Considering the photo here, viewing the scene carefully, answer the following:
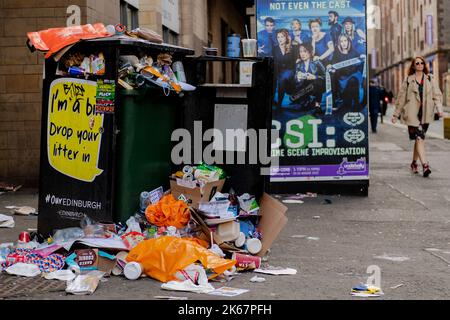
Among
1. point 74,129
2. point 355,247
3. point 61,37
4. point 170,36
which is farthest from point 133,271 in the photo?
point 170,36

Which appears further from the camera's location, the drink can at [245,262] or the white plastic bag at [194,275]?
the drink can at [245,262]

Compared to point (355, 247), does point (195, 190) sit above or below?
above

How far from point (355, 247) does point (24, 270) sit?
3042 millimetres

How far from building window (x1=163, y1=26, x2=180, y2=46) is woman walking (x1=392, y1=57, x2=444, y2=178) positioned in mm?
6048

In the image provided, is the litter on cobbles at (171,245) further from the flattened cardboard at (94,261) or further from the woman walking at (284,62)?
the woman walking at (284,62)

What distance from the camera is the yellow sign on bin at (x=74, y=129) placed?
19.9ft

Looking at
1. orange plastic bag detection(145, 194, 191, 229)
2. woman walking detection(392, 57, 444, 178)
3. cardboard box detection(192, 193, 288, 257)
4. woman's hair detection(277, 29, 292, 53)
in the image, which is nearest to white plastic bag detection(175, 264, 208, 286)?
cardboard box detection(192, 193, 288, 257)

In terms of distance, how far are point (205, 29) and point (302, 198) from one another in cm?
1195

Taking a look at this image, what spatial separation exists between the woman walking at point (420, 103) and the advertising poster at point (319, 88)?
102 inches

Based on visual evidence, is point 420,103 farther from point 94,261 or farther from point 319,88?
point 94,261

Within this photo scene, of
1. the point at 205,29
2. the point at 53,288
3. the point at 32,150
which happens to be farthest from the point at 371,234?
the point at 205,29

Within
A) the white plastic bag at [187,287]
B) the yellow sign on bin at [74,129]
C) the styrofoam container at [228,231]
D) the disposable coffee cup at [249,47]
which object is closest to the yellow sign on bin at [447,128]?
the disposable coffee cup at [249,47]

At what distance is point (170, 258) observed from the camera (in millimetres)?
5418

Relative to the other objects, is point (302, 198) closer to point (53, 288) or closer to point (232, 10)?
point (53, 288)
